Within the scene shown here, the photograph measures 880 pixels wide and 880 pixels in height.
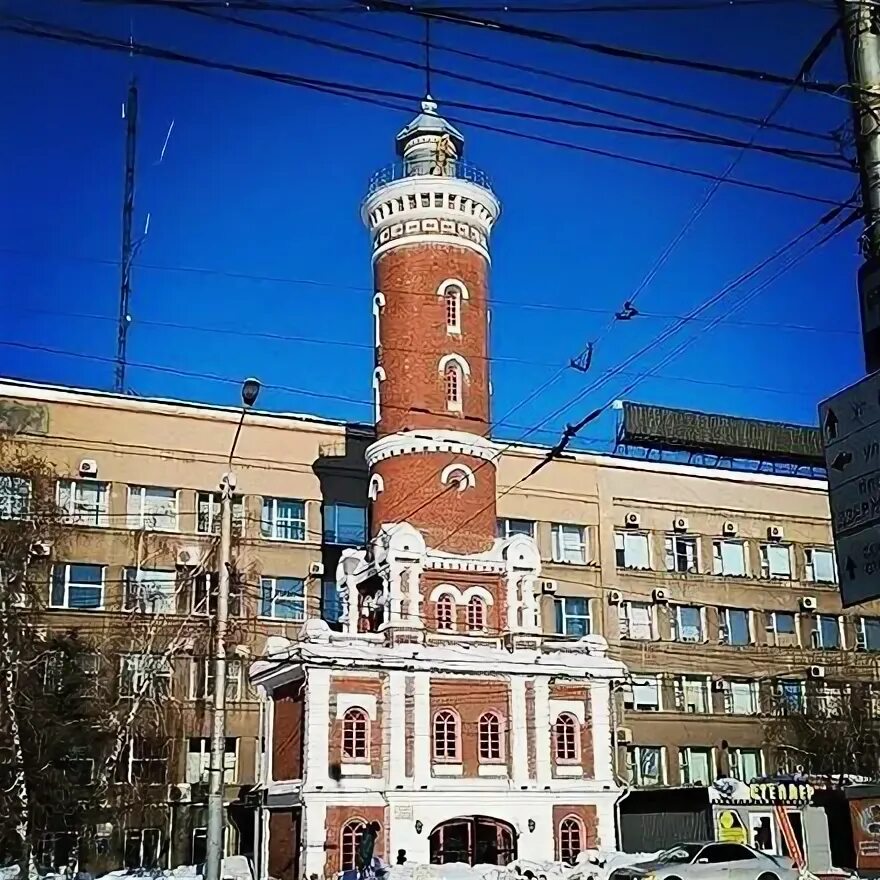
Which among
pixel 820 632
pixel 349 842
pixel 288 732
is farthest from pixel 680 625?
pixel 349 842

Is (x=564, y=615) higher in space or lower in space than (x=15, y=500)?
lower

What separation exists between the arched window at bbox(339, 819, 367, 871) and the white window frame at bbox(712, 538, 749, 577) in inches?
922

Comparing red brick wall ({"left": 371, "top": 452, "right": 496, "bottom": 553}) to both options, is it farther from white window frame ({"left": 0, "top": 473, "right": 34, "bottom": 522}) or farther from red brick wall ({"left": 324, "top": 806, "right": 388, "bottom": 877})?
white window frame ({"left": 0, "top": 473, "right": 34, "bottom": 522})

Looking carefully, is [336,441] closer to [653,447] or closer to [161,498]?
[161,498]

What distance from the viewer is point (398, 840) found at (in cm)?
3212

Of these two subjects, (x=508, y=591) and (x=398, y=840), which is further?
(x=508, y=591)

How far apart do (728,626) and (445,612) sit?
1914 cm

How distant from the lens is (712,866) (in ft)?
86.8

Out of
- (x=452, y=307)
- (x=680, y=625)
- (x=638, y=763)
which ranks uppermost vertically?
(x=452, y=307)

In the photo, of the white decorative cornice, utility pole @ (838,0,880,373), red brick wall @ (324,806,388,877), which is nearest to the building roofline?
the white decorative cornice

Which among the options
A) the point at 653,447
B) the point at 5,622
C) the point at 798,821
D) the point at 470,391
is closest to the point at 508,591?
the point at 470,391

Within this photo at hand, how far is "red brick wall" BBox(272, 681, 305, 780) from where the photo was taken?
109 feet

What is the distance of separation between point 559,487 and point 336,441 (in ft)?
29.3

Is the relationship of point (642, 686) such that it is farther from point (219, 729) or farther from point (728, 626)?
point (219, 729)
